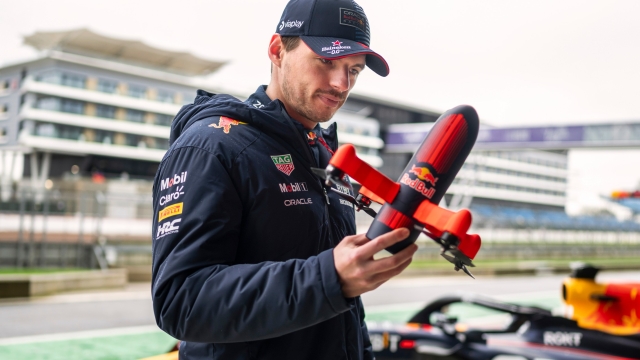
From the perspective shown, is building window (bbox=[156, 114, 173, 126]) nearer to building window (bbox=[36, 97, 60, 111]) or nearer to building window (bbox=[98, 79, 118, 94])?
building window (bbox=[98, 79, 118, 94])

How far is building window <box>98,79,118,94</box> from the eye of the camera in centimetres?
5388

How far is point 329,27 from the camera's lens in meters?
1.56

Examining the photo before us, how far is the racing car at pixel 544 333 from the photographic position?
4582mm

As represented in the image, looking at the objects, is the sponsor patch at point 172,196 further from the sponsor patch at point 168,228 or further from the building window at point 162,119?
the building window at point 162,119

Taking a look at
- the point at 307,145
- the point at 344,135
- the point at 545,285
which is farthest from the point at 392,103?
the point at 307,145

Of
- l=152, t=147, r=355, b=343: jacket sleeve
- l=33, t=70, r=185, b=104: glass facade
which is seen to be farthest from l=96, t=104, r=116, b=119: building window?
l=152, t=147, r=355, b=343: jacket sleeve

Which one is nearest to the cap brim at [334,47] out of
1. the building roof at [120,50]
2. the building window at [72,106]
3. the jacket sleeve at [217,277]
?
the jacket sleeve at [217,277]

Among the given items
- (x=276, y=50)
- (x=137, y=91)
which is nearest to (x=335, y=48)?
(x=276, y=50)

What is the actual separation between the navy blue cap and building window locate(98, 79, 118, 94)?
5595 centimetres

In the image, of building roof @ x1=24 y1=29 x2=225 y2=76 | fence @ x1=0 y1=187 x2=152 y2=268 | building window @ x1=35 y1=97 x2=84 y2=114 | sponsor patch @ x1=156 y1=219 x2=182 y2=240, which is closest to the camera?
sponsor patch @ x1=156 y1=219 x2=182 y2=240

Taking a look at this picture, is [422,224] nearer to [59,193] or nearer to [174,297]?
[174,297]

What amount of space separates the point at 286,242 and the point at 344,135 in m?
56.5

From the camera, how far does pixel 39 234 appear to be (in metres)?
13.2

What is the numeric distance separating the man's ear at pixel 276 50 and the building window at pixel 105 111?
5573 centimetres
